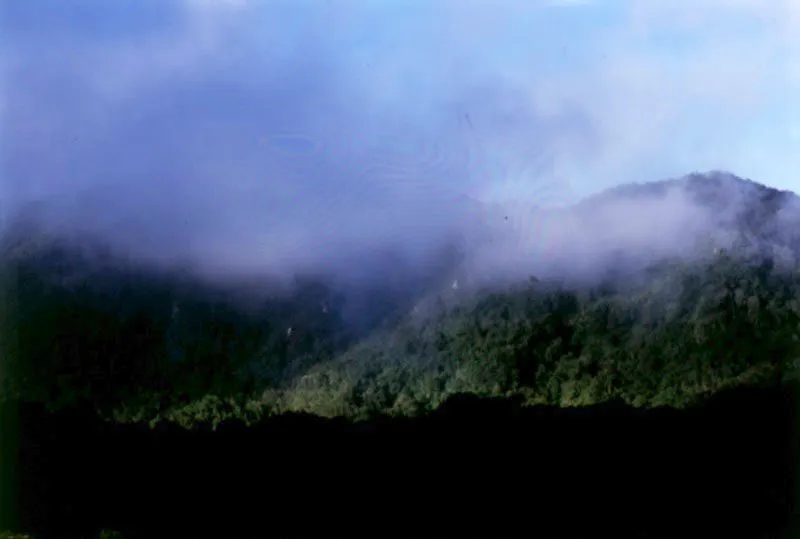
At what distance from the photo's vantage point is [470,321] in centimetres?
389

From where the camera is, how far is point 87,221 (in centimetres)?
400

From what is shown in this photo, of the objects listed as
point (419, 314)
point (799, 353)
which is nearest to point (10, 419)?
point (419, 314)

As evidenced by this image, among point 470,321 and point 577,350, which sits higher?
point 470,321

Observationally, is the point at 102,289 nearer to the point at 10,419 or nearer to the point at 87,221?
the point at 87,221

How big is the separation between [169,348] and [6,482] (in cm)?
108

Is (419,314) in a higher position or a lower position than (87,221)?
lower

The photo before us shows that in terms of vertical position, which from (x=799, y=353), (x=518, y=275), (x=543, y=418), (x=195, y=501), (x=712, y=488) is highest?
(x=518, y=275)

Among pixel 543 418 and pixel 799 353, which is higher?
pixel 799 353

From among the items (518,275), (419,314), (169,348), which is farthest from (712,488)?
(169,348)

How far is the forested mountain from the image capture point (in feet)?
12.6

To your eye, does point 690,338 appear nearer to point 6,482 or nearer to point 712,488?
point 712,488

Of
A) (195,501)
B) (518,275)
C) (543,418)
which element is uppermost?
(518,275)

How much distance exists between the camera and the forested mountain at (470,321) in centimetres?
385

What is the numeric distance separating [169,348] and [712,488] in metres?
2.70
